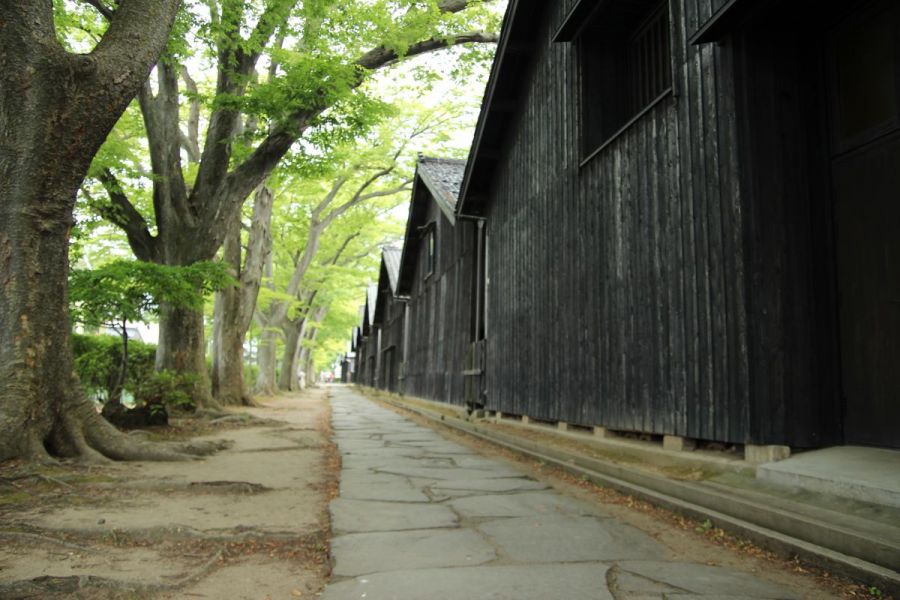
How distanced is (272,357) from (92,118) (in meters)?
20.6

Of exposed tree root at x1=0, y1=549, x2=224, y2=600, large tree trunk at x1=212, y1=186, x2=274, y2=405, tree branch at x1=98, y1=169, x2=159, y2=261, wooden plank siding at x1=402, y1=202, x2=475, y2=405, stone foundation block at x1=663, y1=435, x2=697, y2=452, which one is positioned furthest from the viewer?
large tree trunk at x1=212, y1=186, x2=274, y2=405

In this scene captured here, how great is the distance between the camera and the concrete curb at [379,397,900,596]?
270cm

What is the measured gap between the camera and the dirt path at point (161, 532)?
2787 mm

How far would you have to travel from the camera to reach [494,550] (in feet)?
11.1

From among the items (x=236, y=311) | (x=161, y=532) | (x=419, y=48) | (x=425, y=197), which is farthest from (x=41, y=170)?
(x=425, y=197)

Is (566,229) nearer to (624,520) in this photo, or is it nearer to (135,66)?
(624,520)

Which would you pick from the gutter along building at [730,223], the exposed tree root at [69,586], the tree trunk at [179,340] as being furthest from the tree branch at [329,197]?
the exposed tree root at [69,586]

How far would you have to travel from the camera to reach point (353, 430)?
38.0ft

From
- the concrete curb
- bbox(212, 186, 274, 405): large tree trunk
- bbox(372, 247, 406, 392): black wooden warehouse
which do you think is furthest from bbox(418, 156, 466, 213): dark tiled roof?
the concrete curb

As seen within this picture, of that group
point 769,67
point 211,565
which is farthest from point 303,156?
point 211,565

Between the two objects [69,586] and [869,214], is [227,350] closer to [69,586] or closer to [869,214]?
[69,586]

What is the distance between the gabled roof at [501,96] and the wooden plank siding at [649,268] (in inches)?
8.7

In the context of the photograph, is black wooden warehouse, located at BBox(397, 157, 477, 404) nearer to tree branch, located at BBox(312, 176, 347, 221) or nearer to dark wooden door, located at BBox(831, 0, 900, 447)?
tree branch, located at BBox(312, 176, 347, 221)

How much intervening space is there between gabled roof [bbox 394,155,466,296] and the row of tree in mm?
2530
